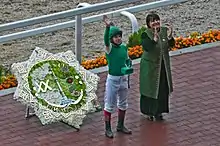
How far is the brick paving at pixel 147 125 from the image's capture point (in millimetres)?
14023

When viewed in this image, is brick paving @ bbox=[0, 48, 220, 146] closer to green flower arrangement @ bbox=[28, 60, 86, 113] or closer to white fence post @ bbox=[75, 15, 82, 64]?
green flower arrangement @ bbox=[28, 60, 86, 113]

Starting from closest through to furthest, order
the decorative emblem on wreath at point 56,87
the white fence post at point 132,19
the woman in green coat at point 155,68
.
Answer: the woman in green coat at point 155,68 → the decorative emblem on wreath at point 56,87 → the white fence post at point 132,19

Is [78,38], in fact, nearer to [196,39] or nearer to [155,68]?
[155,68]

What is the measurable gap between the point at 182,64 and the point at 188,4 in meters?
3.32

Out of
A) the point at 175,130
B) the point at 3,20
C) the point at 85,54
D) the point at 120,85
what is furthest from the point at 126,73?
the point at 3,20

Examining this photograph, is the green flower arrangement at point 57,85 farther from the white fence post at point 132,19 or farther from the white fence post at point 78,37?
the white fence post at point 132,19

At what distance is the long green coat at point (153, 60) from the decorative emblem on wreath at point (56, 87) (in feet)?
2.65

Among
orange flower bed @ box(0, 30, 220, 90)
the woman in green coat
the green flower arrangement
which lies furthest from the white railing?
the woman in green coat

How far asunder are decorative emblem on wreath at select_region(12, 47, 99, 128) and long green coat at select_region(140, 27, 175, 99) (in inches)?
31.9

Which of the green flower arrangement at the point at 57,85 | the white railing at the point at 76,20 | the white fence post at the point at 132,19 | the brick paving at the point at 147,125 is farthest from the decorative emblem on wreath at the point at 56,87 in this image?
the white fence post at the point at 132,19

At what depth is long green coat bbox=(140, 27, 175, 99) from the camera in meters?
14.3

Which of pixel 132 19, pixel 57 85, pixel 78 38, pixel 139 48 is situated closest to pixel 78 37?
pixel 78 38

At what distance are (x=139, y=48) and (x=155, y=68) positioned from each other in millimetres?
2154

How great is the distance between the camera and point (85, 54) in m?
Answer: 17.0
